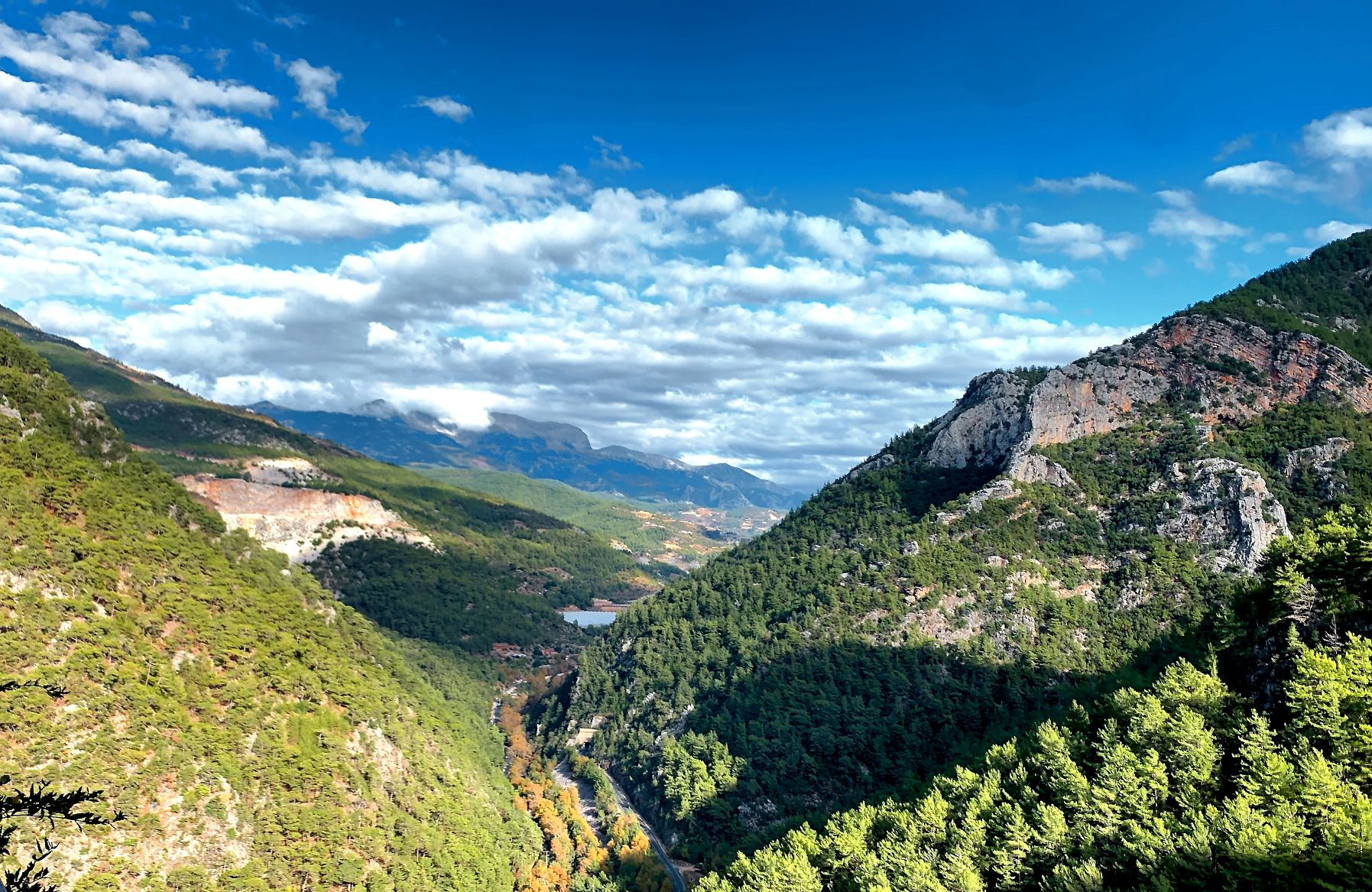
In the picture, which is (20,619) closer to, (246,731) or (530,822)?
(246,731)

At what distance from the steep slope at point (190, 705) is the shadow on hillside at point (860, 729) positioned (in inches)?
1602

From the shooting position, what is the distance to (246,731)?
328ft

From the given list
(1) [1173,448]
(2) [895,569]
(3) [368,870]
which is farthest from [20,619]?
(1) [1173,448]

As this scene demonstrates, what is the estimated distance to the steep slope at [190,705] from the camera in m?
83.6

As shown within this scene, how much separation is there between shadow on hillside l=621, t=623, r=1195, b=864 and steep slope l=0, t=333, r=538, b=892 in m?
40.7

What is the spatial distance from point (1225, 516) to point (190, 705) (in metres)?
184

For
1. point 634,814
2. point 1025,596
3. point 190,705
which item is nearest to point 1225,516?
point 1025,596

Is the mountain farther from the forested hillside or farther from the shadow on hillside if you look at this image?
the forested hillside

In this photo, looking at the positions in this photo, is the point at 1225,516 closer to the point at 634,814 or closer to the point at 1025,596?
the point at 1025,596

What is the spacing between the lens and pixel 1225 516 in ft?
539

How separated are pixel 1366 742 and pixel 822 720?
110 m

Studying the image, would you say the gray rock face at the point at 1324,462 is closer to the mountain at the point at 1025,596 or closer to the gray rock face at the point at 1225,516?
the mountain at the point at 1025,596

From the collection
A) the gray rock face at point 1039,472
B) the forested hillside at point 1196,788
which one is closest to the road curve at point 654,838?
the forested hillside at point 1196,788

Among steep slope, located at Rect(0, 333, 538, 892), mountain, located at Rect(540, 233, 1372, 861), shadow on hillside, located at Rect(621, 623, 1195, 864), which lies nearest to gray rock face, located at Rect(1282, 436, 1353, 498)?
mountain, located at Rect(540, 233, 1372, 861)
